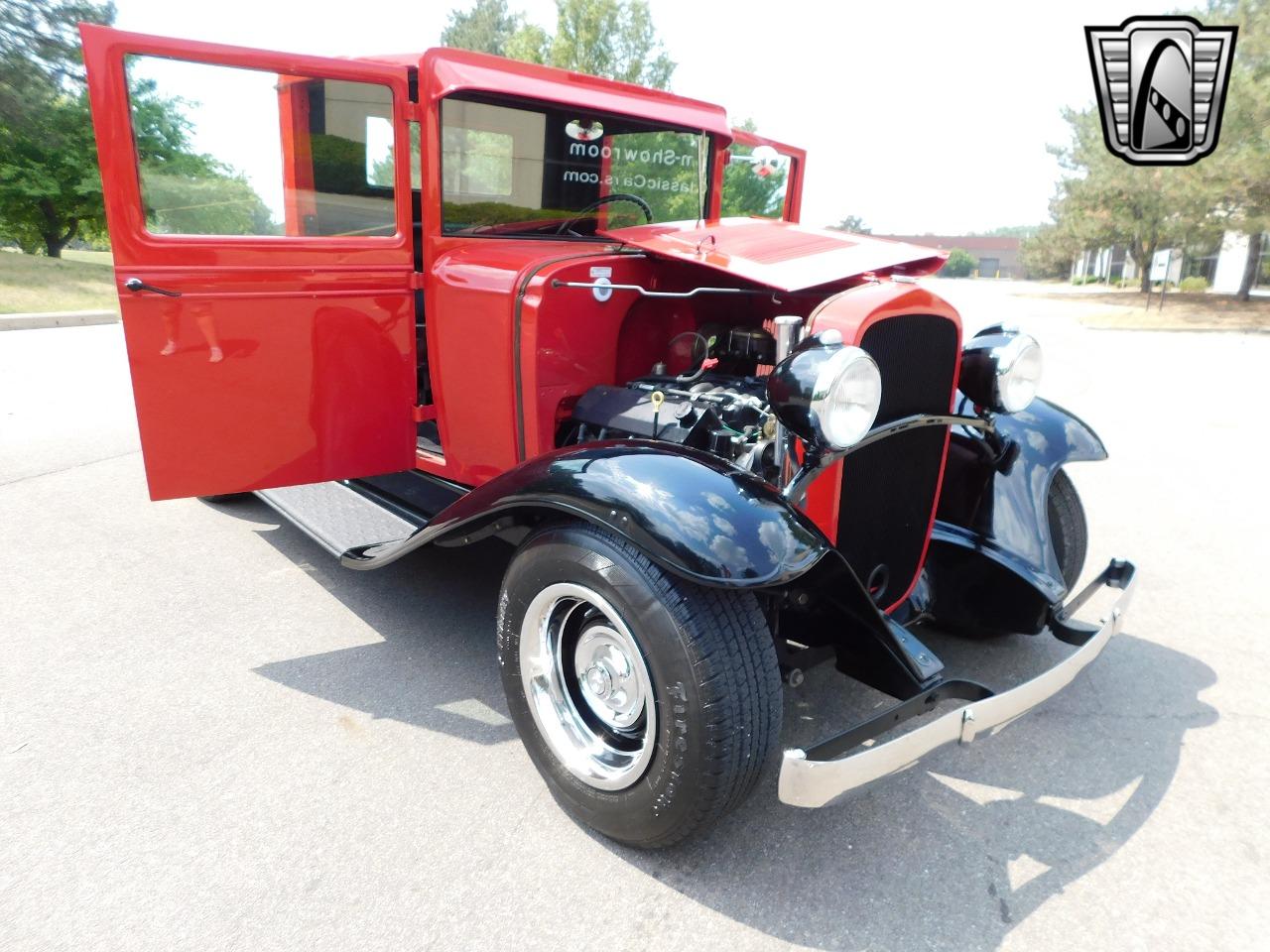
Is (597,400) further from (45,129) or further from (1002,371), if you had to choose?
(45,129)

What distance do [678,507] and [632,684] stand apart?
1.71 feet

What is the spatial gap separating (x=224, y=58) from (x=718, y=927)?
→ 116 inches

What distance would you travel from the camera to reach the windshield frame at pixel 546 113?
3.01 metres

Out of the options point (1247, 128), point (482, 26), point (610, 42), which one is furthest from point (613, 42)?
point (482, 26)

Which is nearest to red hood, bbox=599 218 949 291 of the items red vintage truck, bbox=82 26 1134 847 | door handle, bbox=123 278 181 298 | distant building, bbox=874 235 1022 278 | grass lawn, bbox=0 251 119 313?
red vintage truck, bbox=82 26 1134 847

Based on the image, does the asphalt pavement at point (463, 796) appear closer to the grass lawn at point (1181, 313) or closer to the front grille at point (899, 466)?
the front grille at point (899, 466)

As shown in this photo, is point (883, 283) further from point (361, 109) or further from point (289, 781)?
point (289, 781)

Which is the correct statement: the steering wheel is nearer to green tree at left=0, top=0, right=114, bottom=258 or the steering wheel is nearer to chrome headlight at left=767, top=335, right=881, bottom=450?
chrome headlight at left=767, top=335, right=881, bottom=450

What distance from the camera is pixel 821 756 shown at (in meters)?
1.94

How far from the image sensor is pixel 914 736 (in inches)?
72.9

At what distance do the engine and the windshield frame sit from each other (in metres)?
0.80

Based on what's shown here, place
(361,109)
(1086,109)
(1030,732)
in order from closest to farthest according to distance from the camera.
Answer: (1030,732) < (361,109) < (1086,109)

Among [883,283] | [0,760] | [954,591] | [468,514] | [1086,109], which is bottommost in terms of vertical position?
[0,760]

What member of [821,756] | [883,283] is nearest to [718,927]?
[821,756]
